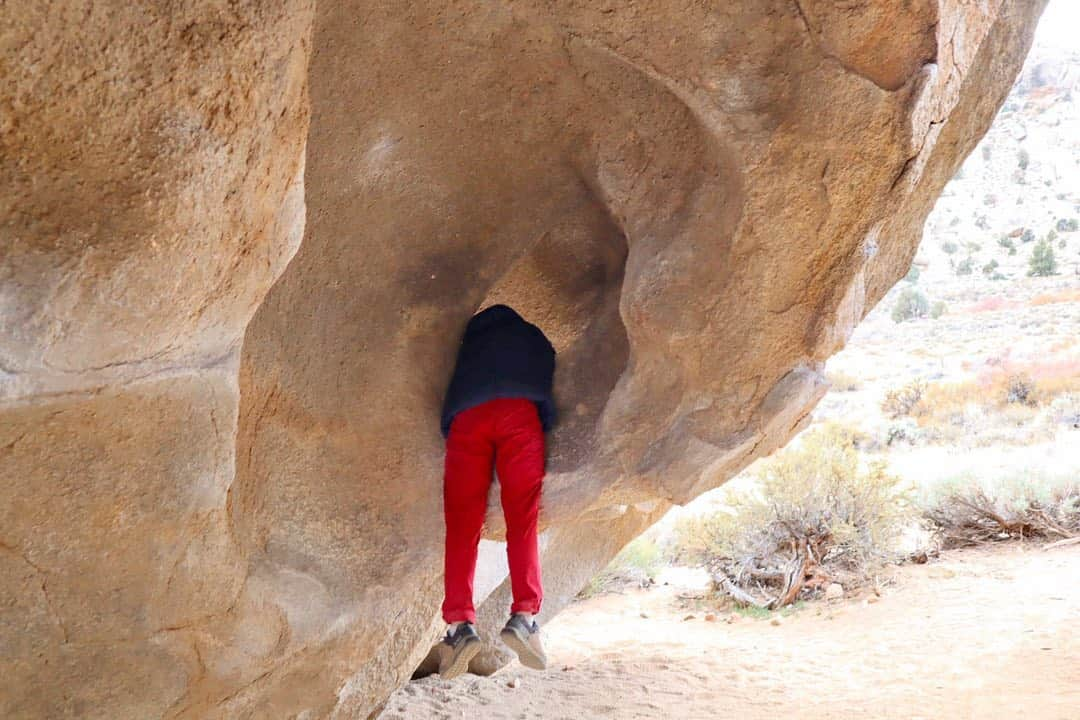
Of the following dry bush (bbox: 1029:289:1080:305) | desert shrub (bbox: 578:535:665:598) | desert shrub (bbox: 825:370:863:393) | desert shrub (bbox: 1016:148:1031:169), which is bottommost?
desert shrub (bbox: 825:370:863:393)

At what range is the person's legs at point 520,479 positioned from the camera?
10.9 ft

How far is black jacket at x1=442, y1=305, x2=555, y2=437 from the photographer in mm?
3502

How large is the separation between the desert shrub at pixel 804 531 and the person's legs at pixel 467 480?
4.37m

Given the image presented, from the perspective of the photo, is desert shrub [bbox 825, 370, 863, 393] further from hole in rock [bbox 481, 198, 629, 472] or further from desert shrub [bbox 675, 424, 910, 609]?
hole in rock [bbox 481, 198, 629, 472]

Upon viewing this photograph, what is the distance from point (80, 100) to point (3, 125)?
150 millimetres

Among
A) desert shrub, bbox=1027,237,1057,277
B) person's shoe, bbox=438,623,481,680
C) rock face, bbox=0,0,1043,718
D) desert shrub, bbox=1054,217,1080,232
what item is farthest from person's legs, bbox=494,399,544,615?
desert shrub, bbox=1054,217,1080,232

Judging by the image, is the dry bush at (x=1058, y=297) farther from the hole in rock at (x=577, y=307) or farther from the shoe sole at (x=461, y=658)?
the shoe sole at (x=461, y=658)

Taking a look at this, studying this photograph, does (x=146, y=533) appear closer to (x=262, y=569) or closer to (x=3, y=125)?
(x=262, y=569)

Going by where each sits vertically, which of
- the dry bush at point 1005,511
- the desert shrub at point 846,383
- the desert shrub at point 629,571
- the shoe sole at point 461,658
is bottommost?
the desert shrub at point 846,383

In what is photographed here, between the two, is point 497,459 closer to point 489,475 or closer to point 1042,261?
point 489,475

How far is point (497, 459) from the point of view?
3.48 metres

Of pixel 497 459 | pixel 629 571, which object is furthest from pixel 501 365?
pixel 629 571

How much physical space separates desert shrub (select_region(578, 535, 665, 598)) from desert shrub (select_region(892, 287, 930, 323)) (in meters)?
15.1

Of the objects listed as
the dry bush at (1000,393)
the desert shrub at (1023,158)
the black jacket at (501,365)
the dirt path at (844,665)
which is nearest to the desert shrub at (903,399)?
the dry bush at (1000,393)
